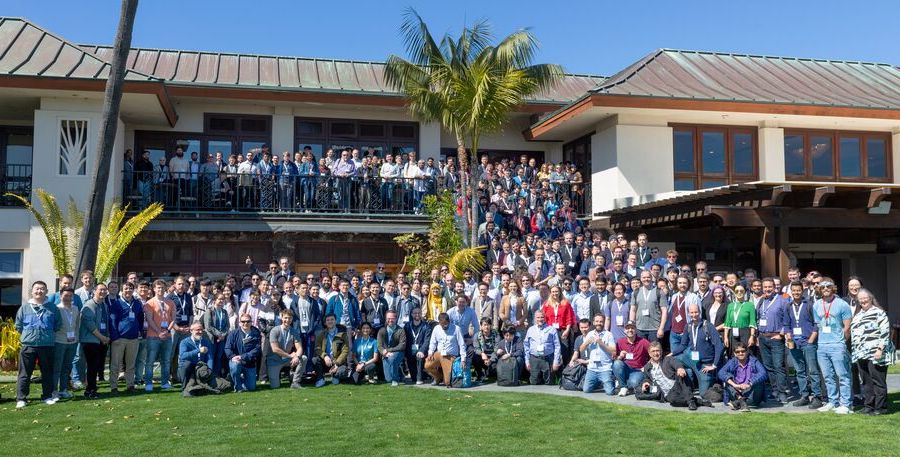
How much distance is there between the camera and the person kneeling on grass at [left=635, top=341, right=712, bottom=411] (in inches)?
414

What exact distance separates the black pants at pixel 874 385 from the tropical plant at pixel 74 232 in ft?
42.5

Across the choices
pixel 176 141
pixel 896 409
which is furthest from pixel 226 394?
pixel 176 141

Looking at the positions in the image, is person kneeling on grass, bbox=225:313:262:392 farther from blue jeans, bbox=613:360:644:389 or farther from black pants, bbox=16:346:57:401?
blue jeans, bbox=613:360:644:389

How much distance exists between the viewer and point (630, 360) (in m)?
11.7

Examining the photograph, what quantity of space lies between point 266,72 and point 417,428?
49.8 ft

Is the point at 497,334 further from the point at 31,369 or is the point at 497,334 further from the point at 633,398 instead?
the point at 31,369

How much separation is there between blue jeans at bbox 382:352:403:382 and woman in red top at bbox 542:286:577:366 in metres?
2.46

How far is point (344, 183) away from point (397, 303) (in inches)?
230

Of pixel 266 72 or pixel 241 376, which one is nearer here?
pixel 241 376

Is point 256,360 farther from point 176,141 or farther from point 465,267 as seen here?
point 176,141

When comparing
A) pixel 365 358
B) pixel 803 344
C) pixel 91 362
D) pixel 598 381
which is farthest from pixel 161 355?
pixel 803 344

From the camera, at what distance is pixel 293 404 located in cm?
1064

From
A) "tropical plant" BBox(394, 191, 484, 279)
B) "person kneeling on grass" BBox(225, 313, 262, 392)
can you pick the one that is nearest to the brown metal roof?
"tropical plant" BBox(394, 191, 484, 279)

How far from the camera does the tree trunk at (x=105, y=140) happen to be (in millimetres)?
14281
